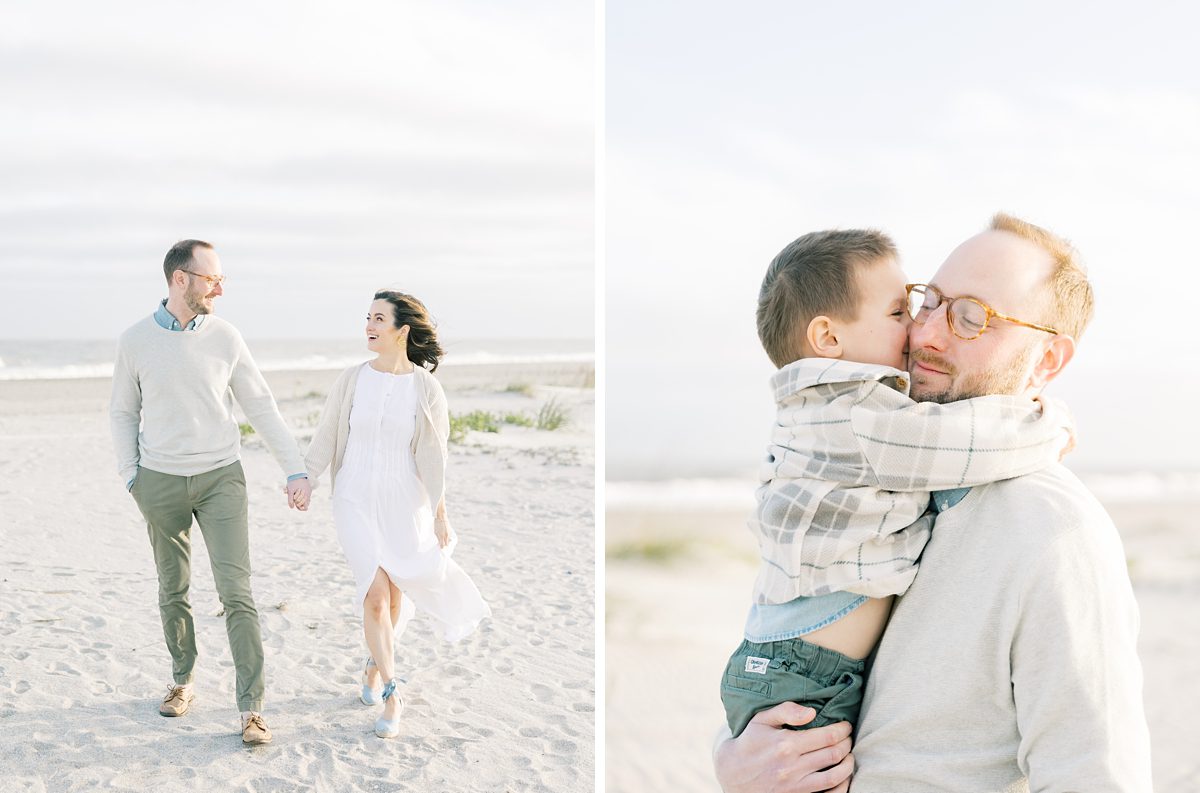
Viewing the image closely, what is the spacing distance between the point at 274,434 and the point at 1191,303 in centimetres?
1306

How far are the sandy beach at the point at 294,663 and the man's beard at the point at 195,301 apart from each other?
1455 millimetres

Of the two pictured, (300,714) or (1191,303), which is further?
(1191,303)

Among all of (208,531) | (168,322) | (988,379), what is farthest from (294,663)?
(988,379)

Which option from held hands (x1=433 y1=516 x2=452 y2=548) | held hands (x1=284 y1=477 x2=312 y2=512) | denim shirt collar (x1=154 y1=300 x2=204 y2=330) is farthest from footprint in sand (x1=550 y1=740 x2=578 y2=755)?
denim shirt collar (x1=154 y1=300 x2=204 y2=330)

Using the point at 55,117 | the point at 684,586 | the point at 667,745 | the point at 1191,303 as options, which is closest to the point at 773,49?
the point at 1191,303

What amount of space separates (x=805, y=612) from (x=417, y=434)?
2599 millimetres

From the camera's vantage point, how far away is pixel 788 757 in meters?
1.08

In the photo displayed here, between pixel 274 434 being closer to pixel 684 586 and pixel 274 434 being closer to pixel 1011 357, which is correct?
pixel 1011 357

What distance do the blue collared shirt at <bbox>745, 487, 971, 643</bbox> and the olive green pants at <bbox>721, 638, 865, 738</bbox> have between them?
10mm

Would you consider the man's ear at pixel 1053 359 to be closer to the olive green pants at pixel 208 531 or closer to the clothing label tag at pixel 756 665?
the clothing label tag at pixel 756 665

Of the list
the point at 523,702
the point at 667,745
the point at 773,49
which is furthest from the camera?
the point at 773,49

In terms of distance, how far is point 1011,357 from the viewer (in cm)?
107

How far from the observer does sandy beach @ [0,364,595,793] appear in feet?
12.1

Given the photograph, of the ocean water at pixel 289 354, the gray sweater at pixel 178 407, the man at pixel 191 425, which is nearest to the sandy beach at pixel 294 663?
the man at pixel 191 425
